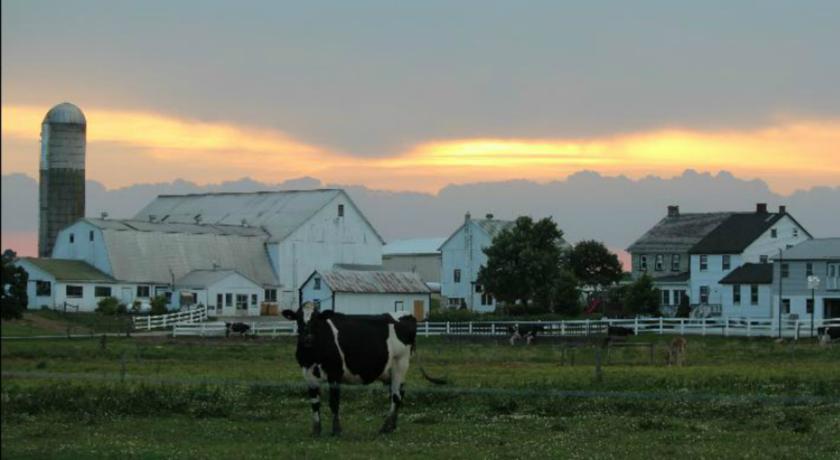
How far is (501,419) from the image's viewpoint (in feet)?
82.8

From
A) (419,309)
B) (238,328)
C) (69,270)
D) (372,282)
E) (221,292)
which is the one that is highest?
(69,270)

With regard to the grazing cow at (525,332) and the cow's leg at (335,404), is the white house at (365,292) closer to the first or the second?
the grazing cow at (525,332)

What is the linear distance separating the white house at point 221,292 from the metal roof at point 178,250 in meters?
2.08

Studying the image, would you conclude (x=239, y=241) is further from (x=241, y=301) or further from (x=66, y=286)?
(x=66, y=286)

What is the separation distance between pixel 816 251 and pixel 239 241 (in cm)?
4587

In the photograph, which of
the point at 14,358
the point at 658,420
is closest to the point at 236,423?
the point at 658,420

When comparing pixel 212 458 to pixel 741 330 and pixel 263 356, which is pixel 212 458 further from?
pixel 741 330

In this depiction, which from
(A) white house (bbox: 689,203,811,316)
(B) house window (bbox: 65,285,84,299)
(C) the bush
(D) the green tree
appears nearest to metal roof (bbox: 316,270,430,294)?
(C) the bush

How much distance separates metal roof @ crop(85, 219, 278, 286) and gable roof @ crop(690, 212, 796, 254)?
34.7 m

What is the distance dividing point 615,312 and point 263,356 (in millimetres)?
52840

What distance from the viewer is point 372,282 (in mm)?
101438

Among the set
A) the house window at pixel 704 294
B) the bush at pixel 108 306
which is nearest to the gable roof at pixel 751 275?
the house window at pixel 704 294

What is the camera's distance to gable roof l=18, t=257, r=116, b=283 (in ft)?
305

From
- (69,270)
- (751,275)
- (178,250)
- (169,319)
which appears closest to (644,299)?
(751,275)
